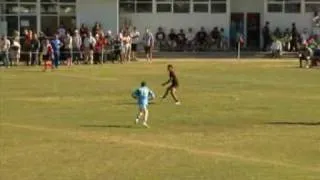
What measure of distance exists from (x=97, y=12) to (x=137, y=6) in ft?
12.7

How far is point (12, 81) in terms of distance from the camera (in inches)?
1475

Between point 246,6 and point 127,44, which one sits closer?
point 127,44

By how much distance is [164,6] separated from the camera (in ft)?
194

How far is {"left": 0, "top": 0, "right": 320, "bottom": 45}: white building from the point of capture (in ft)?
185

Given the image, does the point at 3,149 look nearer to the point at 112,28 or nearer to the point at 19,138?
the point at 19,138

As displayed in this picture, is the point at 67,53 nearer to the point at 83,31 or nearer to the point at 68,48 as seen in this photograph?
the point at 68,48

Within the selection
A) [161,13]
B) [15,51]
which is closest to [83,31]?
[15,51]

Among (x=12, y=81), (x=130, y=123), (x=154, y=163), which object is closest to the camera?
(x=154, y=163)

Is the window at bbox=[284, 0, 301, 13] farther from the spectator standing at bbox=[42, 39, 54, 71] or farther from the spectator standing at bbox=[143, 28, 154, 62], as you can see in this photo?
the spectator standing at bbox=[42, 39, 54, 71]

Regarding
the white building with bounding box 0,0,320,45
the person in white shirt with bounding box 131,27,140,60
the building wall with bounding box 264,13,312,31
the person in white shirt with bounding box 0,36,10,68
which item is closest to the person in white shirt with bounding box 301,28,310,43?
the building wall with bounding box 264,13,312,31

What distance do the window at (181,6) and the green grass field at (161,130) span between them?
65.7 ft

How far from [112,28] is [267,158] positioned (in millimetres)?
38591

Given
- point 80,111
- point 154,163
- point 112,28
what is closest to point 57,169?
point 154,163

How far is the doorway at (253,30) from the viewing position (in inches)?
2357
